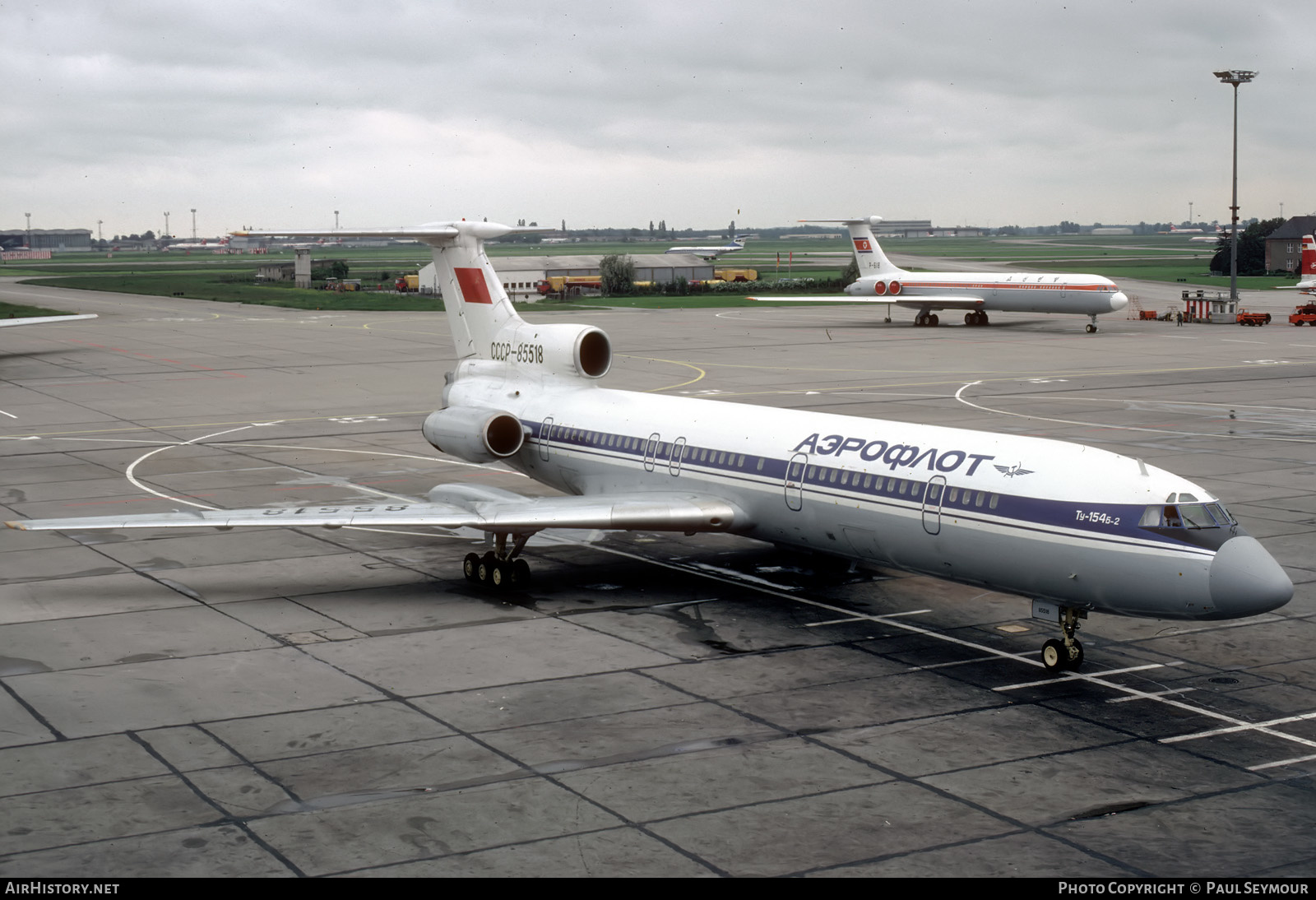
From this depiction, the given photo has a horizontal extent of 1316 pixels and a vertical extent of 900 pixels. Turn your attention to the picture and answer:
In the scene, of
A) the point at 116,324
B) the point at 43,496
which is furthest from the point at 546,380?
the point at 116,324

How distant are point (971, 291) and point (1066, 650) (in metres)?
60.7

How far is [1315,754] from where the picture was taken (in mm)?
14578

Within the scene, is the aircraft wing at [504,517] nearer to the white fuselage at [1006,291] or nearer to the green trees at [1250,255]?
the white fuselage at [1006,291]

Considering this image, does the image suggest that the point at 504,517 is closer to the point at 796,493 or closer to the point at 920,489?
the point at 796,493

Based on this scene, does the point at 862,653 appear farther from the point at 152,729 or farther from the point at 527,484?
the point at 527,484

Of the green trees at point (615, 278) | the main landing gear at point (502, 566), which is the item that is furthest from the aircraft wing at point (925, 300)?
the main landing gear at point (502, 566)

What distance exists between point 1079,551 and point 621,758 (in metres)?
6.40

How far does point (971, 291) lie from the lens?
248 ft

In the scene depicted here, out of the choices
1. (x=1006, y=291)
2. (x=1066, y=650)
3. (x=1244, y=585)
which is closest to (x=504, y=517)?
(x=1066, y=650)

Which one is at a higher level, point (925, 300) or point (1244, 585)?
point (925, 300)

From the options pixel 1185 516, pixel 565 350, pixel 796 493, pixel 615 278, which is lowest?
pixel 796 493

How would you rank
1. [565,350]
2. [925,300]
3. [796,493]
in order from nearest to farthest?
[796,493], [565,350], [925,300]

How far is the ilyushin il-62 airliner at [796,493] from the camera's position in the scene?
16.3 m

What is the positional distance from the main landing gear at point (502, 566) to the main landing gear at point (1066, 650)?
868 centimetres
